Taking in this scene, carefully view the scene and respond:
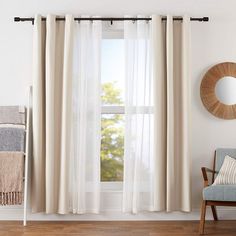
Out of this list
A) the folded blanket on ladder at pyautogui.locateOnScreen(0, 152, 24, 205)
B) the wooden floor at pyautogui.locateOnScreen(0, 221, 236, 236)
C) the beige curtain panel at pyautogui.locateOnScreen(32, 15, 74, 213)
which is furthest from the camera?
the beige curtain panel at pyautogui.locateOnScreen(32, 15, 74, 213)

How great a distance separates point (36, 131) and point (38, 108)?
9.0 inches

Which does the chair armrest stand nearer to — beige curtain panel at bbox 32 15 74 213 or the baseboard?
the baseboard

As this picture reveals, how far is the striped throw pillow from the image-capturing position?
4.06 meters

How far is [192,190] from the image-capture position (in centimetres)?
443

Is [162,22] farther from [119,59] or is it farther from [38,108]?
[38,108]

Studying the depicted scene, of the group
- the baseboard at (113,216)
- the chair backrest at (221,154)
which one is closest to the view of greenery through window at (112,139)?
the baseboard at (113,216)

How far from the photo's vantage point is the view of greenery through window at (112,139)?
457 centimetres

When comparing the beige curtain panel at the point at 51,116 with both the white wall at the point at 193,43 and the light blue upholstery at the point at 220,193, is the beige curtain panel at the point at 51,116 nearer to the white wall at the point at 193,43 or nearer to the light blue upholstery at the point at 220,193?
the white wall at the point at 193,43

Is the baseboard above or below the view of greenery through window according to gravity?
below

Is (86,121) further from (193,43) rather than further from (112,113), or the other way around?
(193,43)

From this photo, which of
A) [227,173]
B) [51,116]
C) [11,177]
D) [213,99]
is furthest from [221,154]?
[11,177]

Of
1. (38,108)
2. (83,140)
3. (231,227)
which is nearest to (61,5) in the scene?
(38,108)

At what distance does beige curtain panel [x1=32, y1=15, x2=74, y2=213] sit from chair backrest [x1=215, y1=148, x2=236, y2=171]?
1490mm

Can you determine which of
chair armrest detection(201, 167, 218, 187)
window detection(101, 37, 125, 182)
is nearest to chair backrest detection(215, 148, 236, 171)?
chair armrest detection(201, 167, 218, 187)
